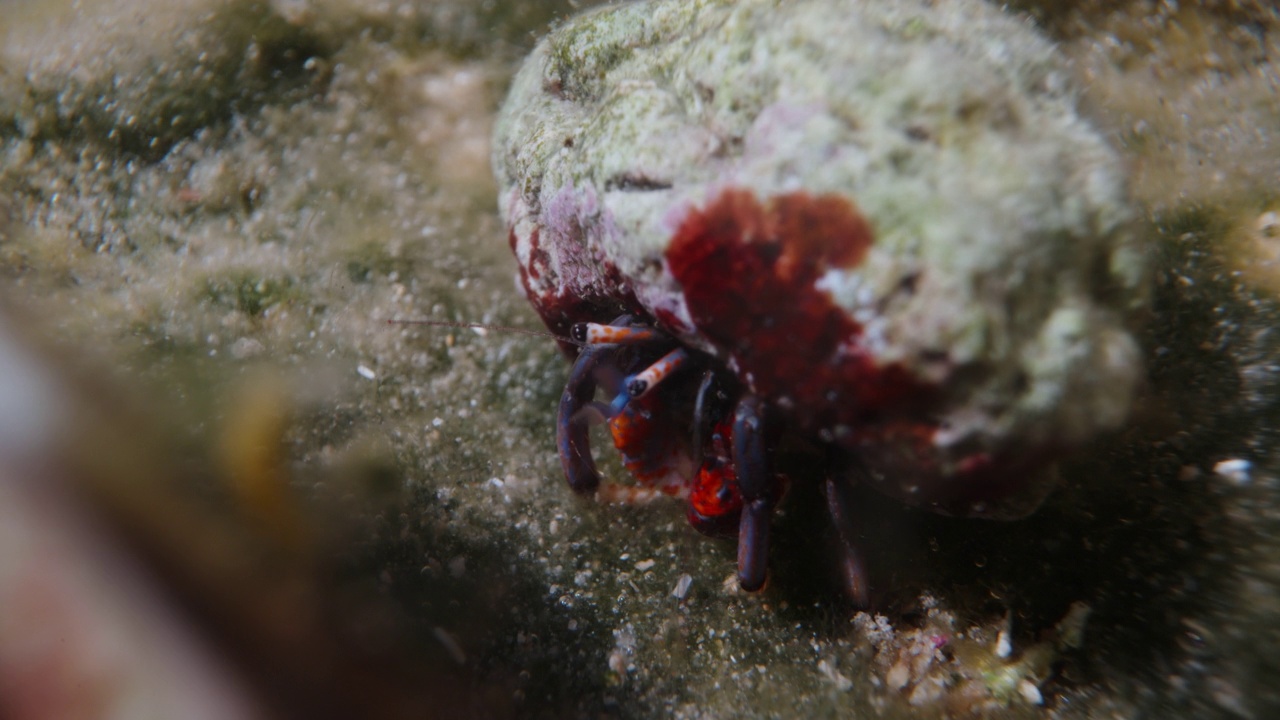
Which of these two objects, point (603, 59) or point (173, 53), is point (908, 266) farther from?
point (173, 53)

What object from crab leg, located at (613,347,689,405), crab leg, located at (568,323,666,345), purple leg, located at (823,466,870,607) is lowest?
purple leg, located at (823,466,870,607)

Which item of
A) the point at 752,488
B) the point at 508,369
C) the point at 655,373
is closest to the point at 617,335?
the point at 655,373

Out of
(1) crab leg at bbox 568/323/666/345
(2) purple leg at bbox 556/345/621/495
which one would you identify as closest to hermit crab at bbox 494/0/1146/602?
(1) crab leg at bbox 568/323/666/345

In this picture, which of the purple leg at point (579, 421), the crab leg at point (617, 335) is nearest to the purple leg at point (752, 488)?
the crab leg at point (617, 335)

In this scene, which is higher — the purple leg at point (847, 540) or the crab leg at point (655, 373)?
the crab leg at point (655, 373)

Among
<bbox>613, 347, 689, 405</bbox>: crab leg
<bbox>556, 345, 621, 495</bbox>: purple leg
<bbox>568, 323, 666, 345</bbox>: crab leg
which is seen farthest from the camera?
<bbox>556, 345, 621, 495</bbox>: purple leg

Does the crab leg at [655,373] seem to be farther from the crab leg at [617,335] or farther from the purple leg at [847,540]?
the purple leg at [847,540]

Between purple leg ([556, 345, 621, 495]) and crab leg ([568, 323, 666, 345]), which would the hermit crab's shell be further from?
purple leg ([556, 345, 621, 495])

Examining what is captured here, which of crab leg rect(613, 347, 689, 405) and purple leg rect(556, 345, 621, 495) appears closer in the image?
crab leg rect(613, 347, 689, 405)
